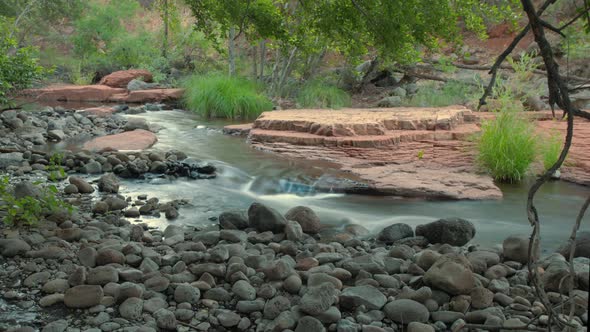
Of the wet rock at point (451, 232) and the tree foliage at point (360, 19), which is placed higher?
the tree foliage at point (360, 19)

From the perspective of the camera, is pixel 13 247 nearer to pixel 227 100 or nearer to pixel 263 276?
pixel 263 276

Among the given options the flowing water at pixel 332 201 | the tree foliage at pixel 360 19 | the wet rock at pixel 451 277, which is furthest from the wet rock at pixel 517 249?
the tree foliage at pixel 360 19

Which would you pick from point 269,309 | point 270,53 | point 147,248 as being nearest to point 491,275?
point 269,309

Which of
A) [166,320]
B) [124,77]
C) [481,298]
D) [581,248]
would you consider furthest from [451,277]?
[124,77]

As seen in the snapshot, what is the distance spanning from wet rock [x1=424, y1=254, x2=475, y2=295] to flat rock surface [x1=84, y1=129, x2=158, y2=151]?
5781 millimetres

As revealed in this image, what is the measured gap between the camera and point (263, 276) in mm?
3279

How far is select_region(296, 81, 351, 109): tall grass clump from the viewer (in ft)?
41.3

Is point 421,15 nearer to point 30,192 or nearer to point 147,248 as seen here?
point 147,248

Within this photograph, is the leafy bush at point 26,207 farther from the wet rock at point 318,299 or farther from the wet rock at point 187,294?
the wet rock at point 318,299

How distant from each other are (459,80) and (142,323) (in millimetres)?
12314

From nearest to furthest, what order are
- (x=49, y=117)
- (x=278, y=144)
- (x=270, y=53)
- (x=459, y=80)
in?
(x=278, y=144), (x=49, y=117), (x=459, y=80), (x=270, y=53)

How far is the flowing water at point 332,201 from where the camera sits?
4.76 m

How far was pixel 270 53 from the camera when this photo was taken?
20.6 m

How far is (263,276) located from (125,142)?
5.47 metres
